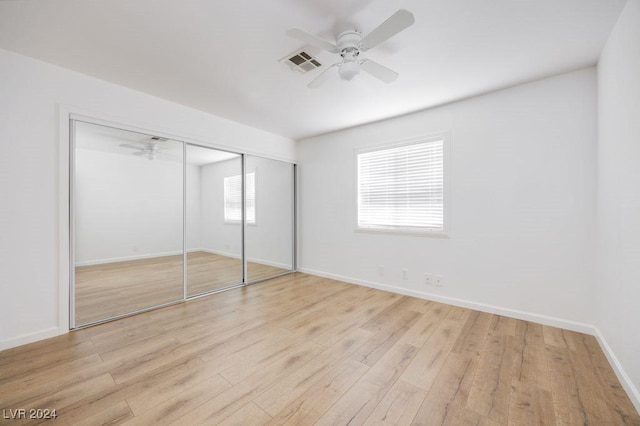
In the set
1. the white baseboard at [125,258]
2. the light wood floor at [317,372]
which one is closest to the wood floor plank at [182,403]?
the light wood floor at [317,372]

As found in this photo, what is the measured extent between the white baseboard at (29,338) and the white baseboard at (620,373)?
4539 mm

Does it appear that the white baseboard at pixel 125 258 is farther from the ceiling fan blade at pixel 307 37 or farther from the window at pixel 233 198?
the ceiling fan blade at pixel 307 37

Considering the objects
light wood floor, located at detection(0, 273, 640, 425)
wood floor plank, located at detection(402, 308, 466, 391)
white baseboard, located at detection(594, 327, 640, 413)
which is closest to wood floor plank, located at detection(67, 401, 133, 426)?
light wood floor, located at detection(0, 273, 640, 425)

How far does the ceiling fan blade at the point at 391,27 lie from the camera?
1.49 m

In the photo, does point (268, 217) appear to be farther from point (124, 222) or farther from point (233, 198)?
point (124, 222)

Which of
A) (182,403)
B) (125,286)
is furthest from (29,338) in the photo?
(182,403)

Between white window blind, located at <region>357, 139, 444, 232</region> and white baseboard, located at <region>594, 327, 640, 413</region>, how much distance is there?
170cm

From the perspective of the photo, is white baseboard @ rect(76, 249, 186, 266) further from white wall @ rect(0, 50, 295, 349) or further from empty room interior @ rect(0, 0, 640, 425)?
white wall @ rect(0, 50, 295, 349)

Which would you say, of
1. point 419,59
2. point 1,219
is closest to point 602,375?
point 419,59

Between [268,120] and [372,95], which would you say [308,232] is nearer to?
[268,120]

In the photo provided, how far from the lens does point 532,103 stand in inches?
107

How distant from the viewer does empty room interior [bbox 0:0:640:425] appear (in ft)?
5.53

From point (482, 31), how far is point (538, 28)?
416 millimetres

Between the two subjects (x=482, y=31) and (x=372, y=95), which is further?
(x=372, y=95)
